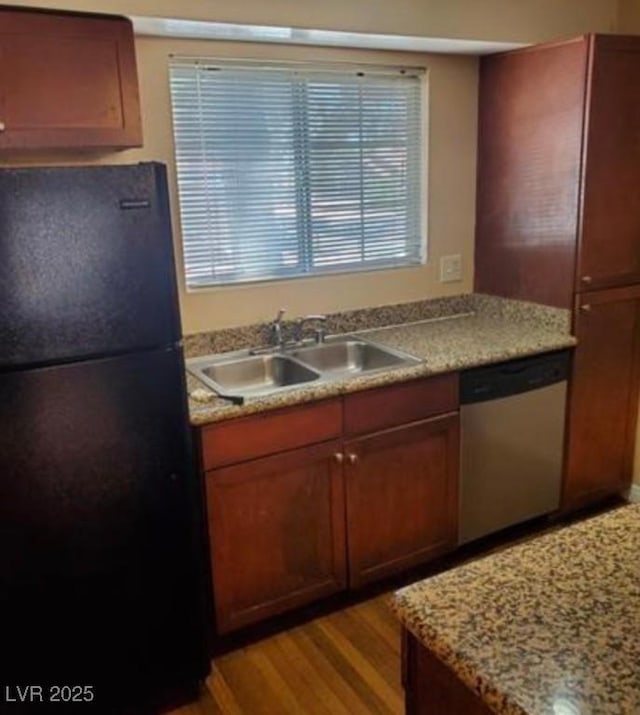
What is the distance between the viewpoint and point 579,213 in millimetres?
2699

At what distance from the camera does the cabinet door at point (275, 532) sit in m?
2.17

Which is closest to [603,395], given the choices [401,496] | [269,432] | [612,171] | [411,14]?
[612,171]

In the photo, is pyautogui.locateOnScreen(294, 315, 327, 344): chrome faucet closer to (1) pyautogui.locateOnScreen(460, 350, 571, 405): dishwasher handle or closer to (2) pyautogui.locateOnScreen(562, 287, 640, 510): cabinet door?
(1) pyautogui.locateOnScreen(460, 350, 571, 405): dishwasher handle

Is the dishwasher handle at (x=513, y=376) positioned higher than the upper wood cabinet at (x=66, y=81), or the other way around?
the upper wood cabinet at (x=66, y=81)

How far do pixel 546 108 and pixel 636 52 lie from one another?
38cm

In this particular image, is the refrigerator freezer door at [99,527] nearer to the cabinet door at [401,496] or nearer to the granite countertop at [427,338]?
the granite countertop at [427,338]

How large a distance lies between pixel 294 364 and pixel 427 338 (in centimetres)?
61

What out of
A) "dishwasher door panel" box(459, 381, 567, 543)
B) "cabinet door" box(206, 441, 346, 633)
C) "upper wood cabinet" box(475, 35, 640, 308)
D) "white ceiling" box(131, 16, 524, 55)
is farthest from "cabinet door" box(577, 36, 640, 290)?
"cabinet door" box(206, 441, 346, 633)

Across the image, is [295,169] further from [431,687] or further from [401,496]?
[431,687]

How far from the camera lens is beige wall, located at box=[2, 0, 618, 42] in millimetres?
2053

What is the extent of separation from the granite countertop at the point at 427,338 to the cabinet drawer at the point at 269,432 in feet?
0.14

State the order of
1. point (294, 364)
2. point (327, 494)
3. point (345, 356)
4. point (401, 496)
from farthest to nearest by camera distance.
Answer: point (345, 356)
point (294, 364)
point (401, 496)
point (327, 494)

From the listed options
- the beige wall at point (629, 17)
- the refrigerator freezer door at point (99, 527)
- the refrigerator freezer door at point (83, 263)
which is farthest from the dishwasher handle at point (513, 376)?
the beige wall at point (629, 17)

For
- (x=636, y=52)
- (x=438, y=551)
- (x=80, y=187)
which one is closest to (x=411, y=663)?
(x=80, y=187)
